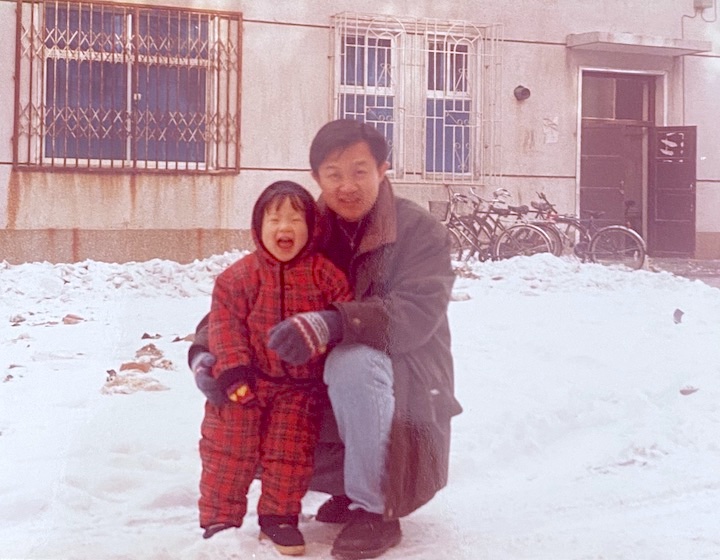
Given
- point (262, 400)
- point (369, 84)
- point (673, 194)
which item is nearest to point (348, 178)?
point (369, 84)

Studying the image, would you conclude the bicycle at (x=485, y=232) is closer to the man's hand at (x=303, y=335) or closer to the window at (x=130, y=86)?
the man's hand at (x=303, y=335)

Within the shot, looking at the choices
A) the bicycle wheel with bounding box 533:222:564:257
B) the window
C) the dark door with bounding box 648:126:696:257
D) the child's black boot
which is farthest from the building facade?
the child's black boot

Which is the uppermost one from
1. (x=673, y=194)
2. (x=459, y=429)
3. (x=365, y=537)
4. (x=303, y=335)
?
(x=673, y=194)

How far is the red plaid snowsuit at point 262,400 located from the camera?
68.0 inches

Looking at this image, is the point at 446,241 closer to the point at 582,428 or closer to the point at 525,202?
the point at 525,202

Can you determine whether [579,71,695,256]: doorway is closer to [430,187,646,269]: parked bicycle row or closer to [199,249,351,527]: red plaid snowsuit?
[430,187,646,269]: parked bicycle row

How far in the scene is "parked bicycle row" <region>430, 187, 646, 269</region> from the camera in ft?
6.26

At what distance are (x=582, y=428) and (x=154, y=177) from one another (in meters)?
1.05

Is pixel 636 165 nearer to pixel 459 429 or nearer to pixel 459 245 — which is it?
pixel 459 245

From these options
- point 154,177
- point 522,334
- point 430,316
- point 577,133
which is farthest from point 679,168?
point 154,177

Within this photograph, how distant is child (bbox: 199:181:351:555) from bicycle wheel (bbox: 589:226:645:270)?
556 millimetres

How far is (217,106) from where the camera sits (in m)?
1.84

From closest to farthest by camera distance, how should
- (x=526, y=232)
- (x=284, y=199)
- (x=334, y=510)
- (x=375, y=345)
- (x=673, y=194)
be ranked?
(x=284, y=199) → (x=375, y=345) → (x=334, y=510) → (x=526, y=232) → (x=673, y=194)

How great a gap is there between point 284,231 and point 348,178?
14 cm
